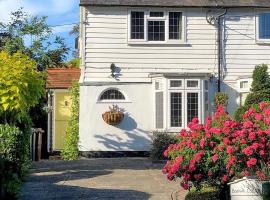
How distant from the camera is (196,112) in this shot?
2181 centimetres

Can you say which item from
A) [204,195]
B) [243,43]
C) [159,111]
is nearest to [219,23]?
[243,43]

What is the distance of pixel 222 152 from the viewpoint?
10.9 metres

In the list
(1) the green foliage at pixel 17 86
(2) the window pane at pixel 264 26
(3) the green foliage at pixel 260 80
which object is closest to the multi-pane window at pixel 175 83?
(3) the green foliage at pixel 260 80

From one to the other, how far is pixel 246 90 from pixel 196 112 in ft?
7.06

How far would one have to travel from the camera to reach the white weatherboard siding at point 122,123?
869 inches

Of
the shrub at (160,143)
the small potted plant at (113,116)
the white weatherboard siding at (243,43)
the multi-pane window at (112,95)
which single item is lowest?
the shrub at (160,143)

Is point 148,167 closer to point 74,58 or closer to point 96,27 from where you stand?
point 96,27

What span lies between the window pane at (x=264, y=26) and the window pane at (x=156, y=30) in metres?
3.92

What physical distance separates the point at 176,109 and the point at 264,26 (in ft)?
16.5

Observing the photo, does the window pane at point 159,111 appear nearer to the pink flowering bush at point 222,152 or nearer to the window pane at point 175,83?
the window pane at point 175,83

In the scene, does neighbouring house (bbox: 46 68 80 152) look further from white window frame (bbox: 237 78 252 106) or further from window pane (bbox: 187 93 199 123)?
white window frame (bbox: 237 78 252 106)

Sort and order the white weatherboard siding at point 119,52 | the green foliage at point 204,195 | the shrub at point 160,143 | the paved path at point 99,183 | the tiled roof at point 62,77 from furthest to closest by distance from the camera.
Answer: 1. the tiled roof at point 62,77
2. the white weatherboard siding at point 119,52
3. the shrub at point 160,143
4. the paved path at point 99,183
5. the green foliage at point 204,195

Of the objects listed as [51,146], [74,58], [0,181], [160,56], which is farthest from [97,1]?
[74,58]

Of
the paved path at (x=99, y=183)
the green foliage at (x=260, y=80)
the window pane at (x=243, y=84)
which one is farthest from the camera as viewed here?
the window pane at (x=243, y=84)
